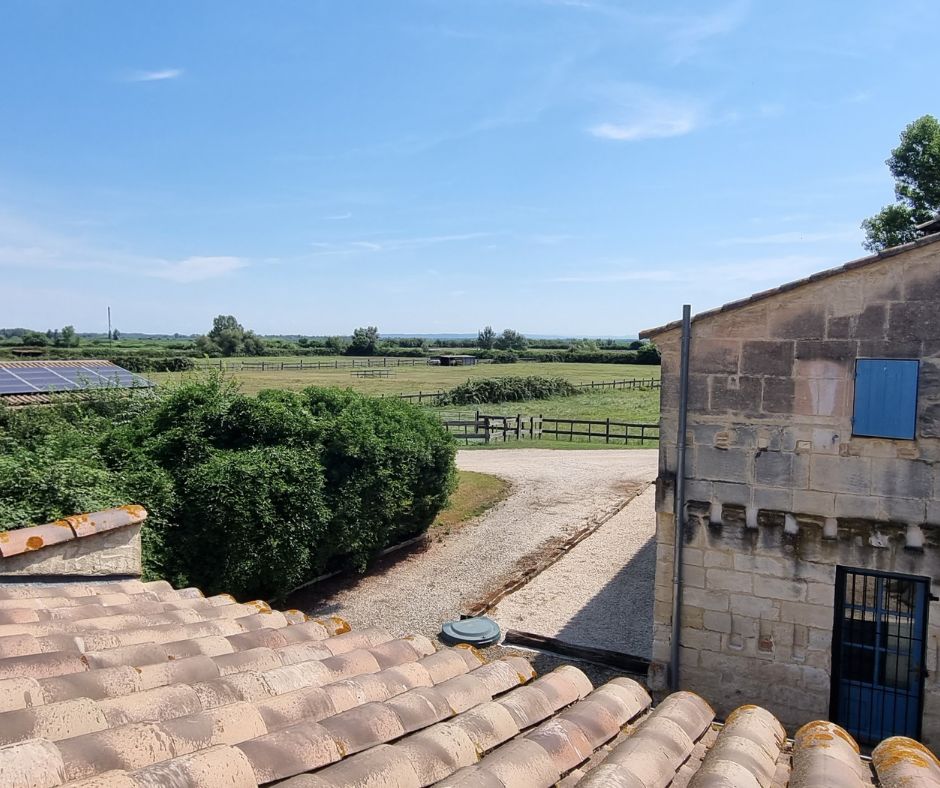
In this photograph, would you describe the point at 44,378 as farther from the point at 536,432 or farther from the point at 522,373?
the point at 522,373

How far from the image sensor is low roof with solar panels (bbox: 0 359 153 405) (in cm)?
1792

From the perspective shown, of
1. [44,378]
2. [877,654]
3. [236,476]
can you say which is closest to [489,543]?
[236,476]

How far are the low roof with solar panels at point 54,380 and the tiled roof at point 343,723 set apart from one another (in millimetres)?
14403

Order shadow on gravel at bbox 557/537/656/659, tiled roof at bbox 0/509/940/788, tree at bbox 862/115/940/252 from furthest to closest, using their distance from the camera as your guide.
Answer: tree at bbox 862/115/940/252 → shadow on gravel at bbox 557/537/656/659 → tiled roof at bbox 0/509/940/788

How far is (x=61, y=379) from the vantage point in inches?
790

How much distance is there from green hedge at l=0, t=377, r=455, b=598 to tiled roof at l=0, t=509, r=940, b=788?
4901 millimetres

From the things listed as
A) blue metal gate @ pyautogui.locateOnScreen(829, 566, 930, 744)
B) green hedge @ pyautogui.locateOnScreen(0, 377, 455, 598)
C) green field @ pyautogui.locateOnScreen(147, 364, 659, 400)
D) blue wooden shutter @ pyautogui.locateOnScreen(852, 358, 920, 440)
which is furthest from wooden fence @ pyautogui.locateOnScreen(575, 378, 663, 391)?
blue wooden shutter @ pyautogui.locateOnScreen(852, 358, 920, 440)

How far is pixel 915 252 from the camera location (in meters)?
7.74

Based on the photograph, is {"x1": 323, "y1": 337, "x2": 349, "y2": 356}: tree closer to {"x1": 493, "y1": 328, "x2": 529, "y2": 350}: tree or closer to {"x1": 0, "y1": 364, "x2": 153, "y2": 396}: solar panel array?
{"x1": 493, "y1": 328, "x2": 529, "y2": 350}: tree

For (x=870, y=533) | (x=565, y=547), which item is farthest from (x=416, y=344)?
(x=870, y=533)

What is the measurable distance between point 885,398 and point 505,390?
45.5 m

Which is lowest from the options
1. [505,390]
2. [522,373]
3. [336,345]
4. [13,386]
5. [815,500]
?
[505,390]

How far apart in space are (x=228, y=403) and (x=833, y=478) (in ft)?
33.9

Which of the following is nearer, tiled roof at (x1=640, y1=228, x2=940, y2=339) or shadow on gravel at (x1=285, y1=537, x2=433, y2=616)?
tiled roof at (x1=640, y1=228, x2=940, y2=339)
